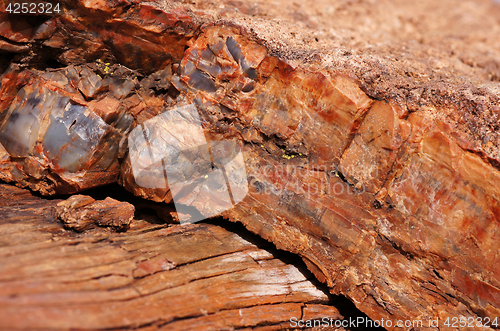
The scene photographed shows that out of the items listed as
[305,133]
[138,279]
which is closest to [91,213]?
[138,279]

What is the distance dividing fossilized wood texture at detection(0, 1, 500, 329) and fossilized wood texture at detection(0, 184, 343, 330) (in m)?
0.31

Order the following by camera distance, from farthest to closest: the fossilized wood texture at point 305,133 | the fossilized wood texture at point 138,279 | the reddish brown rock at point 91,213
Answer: the reddish brown rock at point 91,213, the fossilized wood texture at point 305,133, the fossilized wood texture at point 138,279

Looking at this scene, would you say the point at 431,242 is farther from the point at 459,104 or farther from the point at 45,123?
the point at 45,123

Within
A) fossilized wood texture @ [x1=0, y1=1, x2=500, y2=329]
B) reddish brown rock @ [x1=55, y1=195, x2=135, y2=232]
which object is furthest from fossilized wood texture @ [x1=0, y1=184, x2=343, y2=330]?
fossilized wood texture @ [x1=0, y1=1, x2=500, y2=329]

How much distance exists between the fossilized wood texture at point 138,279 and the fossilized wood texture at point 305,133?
1.01ft

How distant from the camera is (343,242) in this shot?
3.29 m

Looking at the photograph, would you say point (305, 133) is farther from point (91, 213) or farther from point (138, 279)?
point (91, 213)

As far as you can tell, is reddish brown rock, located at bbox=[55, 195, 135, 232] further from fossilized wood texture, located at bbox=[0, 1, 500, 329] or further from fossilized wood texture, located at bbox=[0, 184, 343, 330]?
fossilized wood texture, located at bbox=[0, 1, 500, 329]

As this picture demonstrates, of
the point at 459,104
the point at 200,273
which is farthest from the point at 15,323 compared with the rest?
the point at 459,104

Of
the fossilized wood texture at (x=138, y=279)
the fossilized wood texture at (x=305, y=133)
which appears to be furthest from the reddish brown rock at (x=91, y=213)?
the fossilized wood texture at (x=305, y=133)

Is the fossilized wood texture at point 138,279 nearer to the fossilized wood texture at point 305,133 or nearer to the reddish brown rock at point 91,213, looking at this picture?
the reddish brown rock at point 91,213

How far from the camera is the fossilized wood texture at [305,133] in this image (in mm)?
3006

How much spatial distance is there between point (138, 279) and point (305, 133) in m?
2.01

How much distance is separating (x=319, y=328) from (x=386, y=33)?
4565mm
